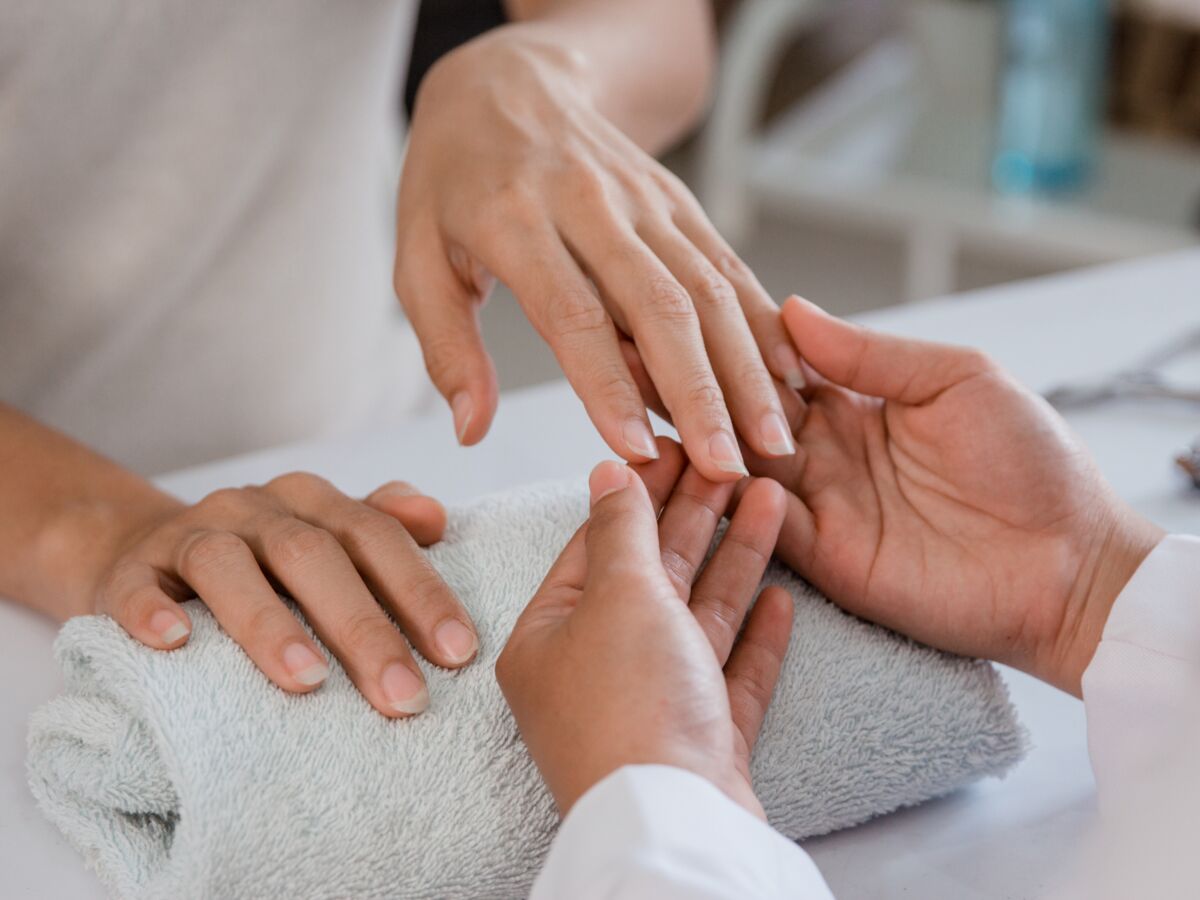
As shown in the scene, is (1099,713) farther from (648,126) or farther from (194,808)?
(648,126)

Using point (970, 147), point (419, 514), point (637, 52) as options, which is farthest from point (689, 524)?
point (970, 147)

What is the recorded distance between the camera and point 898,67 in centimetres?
239

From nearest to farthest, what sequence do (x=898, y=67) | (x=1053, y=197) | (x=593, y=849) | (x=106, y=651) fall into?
(x=593, y=849) < (x=106, y=651) < (x=1053, y=197) < (x=898, y=67)

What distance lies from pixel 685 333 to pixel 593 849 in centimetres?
29

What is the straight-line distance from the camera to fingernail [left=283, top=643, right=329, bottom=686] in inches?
21.6

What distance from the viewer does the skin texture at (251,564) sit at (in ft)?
1.86

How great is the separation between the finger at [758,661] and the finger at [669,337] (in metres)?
0.07

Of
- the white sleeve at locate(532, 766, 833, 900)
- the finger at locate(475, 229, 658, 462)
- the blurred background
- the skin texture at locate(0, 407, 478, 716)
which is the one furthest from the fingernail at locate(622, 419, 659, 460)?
the blurred background

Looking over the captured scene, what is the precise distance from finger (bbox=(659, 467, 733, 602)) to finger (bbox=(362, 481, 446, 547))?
111 millimetres

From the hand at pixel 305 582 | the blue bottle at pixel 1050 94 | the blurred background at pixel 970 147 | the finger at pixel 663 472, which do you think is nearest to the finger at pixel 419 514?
the hand at pixel 305 582

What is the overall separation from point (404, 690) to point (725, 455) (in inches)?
7.5

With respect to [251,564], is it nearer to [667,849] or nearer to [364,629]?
[364,629]

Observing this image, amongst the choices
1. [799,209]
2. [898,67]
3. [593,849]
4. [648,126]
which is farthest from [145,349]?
[898,67]

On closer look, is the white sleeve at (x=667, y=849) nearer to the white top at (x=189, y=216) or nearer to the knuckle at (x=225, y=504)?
the knuckle at (x=225, y=504)
